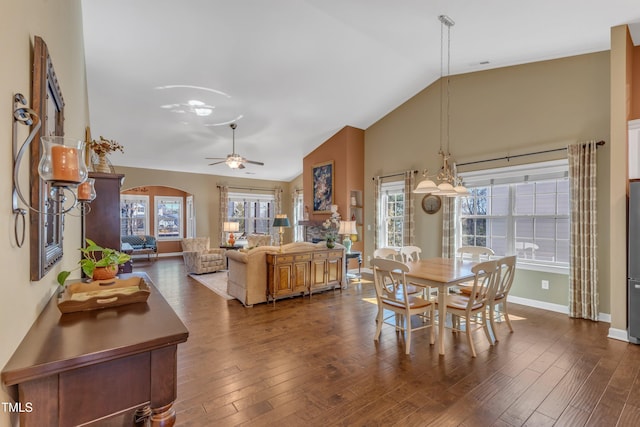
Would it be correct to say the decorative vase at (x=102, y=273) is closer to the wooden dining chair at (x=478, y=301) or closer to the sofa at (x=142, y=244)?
the wooden dining chair at (x=478, y=301)

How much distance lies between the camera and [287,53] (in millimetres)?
4504

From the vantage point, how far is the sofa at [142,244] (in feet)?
29.5

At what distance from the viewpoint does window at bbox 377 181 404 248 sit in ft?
22.3

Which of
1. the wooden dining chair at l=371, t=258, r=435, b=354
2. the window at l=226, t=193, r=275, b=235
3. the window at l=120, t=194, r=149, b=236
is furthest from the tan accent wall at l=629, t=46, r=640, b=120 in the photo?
the window at l=120, t=194, r=149, b=236

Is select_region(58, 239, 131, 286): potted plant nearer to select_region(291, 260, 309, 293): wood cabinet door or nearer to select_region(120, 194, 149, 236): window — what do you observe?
select_region(291, 260, 309, 293): wood cabinet door

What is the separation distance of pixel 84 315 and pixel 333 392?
1.81 meters

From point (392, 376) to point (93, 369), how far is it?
7.48 ft

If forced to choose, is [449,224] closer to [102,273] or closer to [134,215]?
[102,273]

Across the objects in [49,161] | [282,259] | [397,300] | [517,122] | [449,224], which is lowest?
[397,300]

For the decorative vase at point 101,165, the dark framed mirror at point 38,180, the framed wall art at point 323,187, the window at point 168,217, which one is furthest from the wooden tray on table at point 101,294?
the window at point 168,217

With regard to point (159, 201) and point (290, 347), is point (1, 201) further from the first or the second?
point (159, 201)

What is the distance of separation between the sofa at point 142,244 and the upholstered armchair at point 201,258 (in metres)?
2.46

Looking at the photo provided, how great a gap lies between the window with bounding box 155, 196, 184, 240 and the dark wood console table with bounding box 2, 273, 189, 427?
376 inches

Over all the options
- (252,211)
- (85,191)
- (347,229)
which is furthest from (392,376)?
(252,211)
